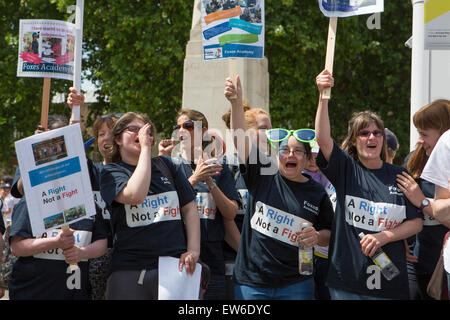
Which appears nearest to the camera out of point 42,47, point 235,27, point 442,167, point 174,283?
point 442,167

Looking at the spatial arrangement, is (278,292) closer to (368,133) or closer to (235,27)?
(368,133)

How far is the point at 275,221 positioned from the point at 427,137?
1.05 m

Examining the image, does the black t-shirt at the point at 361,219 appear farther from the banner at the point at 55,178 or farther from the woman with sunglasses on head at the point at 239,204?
the banner at the point at 55,178

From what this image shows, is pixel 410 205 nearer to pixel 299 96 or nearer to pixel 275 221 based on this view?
pixel 275 221

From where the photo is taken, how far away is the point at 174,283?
3.58 meters

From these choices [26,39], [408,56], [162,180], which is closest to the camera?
[162,180]

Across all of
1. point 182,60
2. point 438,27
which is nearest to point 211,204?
point 438,27

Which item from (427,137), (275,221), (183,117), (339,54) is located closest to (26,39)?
(183,117)

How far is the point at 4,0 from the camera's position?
16.6 m

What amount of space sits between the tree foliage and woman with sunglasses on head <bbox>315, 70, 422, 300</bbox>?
9890 millimetres

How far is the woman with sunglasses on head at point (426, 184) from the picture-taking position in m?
3.87

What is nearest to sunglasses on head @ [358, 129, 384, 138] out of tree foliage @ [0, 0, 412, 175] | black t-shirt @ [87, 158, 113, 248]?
black t-shirt @ [87, 158, 113, 248]

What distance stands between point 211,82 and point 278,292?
471 centimetres

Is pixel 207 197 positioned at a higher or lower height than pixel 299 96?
lower
